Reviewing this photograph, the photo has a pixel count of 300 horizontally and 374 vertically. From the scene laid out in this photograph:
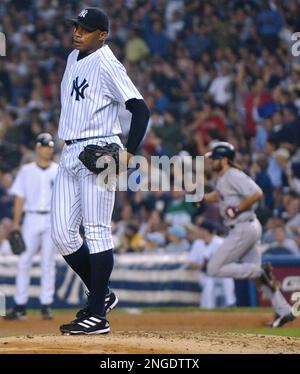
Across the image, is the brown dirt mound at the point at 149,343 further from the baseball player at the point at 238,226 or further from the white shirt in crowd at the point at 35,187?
the white shirt in crowd at the point at 35,187

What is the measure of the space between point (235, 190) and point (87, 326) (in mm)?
4101

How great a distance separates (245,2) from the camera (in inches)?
696

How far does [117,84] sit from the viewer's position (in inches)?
274

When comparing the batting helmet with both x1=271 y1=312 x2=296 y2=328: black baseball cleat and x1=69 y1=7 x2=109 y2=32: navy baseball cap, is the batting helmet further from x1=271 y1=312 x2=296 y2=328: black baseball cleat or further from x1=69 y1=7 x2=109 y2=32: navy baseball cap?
x1=69 y1=7 x2=109 y2=32: navy baseball cap

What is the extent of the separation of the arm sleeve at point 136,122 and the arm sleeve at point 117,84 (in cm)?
5

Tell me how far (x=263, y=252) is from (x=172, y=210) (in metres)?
2.02

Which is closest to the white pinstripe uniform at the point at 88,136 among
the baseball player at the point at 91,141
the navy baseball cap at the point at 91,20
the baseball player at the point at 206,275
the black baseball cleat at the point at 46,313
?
the baseball player at the point at 91,141

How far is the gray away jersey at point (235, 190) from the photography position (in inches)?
423

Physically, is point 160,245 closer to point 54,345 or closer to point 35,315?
point 35,315

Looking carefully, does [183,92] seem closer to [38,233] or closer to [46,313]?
[38,233]

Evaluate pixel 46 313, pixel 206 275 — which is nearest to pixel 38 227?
pixel 46 313

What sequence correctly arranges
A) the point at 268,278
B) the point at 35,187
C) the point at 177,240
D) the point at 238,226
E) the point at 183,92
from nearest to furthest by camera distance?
the point at 268,278 < the point at 238,226 < the point at 35,187 < the point at 177,240 < the point at 183,92

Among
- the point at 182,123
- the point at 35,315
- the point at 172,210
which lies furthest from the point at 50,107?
the point at 35,315

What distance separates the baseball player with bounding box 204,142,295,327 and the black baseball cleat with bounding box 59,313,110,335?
12.4ft
